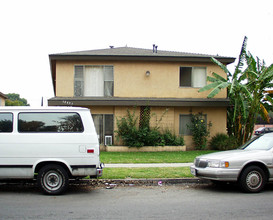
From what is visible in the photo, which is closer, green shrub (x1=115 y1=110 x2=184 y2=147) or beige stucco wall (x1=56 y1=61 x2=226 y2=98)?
green shrub (x1=115 y1=110 x2=184 y2=147)

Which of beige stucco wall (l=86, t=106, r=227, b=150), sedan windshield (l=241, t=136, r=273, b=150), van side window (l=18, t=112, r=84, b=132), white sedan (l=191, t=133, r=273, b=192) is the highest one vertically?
beige stucco wall (l=86, t=106, r=227, b=150)

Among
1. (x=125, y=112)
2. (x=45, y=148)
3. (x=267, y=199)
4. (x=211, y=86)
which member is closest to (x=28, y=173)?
(x=45, y=148)

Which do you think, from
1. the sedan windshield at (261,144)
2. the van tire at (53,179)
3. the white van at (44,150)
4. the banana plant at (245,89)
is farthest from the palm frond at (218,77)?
the van tire at (53,179)

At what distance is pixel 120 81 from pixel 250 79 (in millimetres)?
7315

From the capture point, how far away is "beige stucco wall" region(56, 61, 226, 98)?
19.1 metres

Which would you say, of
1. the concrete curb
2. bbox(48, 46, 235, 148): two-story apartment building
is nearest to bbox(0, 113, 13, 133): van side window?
the concrete curb

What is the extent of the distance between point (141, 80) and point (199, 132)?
447 cm

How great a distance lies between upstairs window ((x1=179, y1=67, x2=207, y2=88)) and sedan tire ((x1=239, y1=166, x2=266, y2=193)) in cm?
1168

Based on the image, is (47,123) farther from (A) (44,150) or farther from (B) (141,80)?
(B) (141,80)

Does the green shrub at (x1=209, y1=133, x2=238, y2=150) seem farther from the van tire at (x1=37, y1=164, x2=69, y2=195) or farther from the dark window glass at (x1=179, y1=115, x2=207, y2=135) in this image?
the van tire at (x1=37, y1=164, x2=69, y2=195)

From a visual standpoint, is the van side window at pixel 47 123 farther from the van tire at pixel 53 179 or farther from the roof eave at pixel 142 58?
the roof eave at pixel 142 58

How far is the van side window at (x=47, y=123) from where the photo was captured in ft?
27.6

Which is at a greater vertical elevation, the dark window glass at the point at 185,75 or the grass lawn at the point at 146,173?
the dark window glass at the point at 185,75

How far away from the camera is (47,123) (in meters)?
8.48
